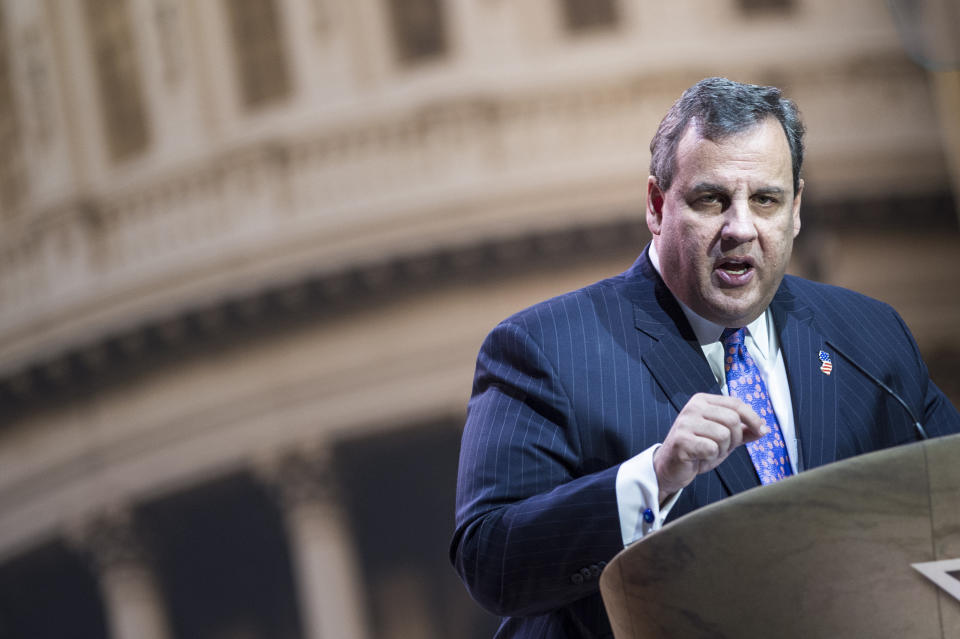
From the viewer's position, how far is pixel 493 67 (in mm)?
14398

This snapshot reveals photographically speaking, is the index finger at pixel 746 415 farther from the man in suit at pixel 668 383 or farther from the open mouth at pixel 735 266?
the open mouth at pixel 735 266

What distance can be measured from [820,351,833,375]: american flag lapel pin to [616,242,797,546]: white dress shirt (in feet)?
0.17

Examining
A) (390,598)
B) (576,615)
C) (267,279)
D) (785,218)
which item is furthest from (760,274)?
(390,598)

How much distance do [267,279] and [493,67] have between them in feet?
9.22

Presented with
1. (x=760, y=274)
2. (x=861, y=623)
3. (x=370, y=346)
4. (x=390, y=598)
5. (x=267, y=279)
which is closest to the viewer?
(x=861, y=623)

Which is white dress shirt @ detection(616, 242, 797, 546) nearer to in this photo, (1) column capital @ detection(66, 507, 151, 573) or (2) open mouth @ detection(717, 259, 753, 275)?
(2) open mouth @ detection(717, 259, 753, 275)

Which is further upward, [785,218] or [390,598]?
[785,218]

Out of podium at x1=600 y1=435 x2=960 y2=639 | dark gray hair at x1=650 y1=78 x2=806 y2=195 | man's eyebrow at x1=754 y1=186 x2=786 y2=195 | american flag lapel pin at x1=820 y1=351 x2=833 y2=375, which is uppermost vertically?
dark gray hair at x1=650 y1=78 x2=806 y2=195

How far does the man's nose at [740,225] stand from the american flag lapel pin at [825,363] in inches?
9.8

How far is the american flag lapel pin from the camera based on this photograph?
6.79 ft

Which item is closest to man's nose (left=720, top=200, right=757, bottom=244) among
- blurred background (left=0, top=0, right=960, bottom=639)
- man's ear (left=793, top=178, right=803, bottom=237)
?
man's ear (left=793, top=178, right=803, bottom=237)

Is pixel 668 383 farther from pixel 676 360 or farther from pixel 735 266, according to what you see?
pixel 735 266

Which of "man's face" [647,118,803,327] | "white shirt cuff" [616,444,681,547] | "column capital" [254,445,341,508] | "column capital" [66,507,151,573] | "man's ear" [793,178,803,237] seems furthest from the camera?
"column capital" [66,507,151,573]

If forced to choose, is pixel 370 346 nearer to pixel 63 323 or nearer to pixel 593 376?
pixel 63 323
